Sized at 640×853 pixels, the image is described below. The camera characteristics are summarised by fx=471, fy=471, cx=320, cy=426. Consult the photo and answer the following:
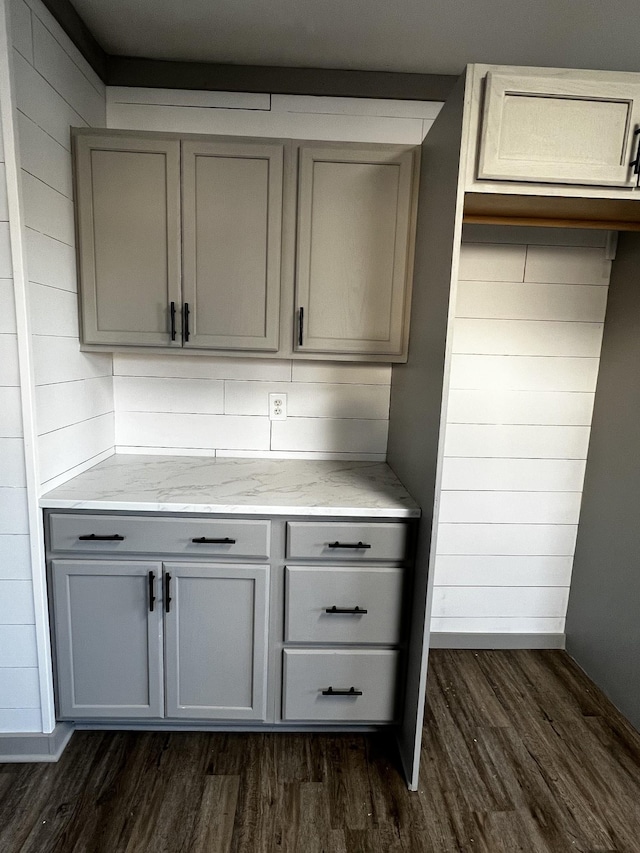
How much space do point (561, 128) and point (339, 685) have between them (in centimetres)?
199

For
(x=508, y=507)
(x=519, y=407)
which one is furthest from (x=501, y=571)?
(x=519, y=407)

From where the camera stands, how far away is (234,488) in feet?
5.91

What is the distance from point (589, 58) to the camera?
6.09ft

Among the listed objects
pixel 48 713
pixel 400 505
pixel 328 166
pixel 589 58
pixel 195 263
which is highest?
pixel 589 58

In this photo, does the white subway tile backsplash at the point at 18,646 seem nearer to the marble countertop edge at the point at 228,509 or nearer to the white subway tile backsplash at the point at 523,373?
the marble countertop edge at the point at 228,509

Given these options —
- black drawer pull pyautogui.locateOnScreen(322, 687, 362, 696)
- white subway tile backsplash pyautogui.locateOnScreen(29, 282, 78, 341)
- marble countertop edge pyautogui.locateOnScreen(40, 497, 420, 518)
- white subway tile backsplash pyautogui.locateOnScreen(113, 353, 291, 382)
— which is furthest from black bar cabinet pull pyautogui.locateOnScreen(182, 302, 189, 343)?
black drawer pull pyautogui.locateOnScreen(322, 687, 362, 696)

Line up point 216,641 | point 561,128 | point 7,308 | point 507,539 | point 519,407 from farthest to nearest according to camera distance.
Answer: point 507,539 → point 519,407 → point 216,641 → point 7,308 → point 561,128

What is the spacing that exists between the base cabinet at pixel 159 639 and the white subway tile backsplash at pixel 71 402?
51 cm

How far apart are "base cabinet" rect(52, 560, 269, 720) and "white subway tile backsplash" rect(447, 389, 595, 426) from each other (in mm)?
1209

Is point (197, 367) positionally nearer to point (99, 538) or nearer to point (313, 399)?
point (313, 399)

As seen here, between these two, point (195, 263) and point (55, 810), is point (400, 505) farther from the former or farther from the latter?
point (55, 810)

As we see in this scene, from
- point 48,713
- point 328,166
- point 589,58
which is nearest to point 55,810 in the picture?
point 48,713

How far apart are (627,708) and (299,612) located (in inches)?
59.3

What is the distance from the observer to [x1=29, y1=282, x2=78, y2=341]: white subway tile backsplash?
1574mm
